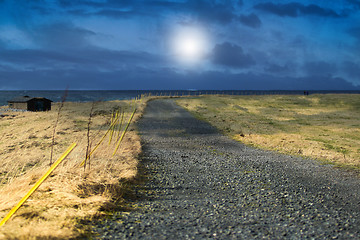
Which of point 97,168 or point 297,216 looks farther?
point 97,168

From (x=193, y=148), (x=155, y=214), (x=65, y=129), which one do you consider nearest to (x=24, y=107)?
(x=65, y=129)

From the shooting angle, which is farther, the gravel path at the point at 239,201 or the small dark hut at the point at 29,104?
the small dark hut at the point at 29,104

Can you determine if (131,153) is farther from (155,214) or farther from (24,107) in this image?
(24,107)

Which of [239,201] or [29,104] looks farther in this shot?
[29,104]

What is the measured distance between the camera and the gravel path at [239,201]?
197 inches

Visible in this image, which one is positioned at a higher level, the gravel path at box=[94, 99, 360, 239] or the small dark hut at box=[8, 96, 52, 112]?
the small dark hut at box=[8, 96, 52, 112]

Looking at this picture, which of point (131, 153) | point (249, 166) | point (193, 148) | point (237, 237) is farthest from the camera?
point (193, 148)

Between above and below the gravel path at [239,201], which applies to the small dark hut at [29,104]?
above

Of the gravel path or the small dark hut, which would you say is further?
the small dark hut

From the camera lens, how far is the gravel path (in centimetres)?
499

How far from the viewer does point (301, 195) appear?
6.98 m

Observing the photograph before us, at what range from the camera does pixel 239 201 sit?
651cm

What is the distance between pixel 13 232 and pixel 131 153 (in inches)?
275

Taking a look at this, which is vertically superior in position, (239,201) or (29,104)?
(29,104)
